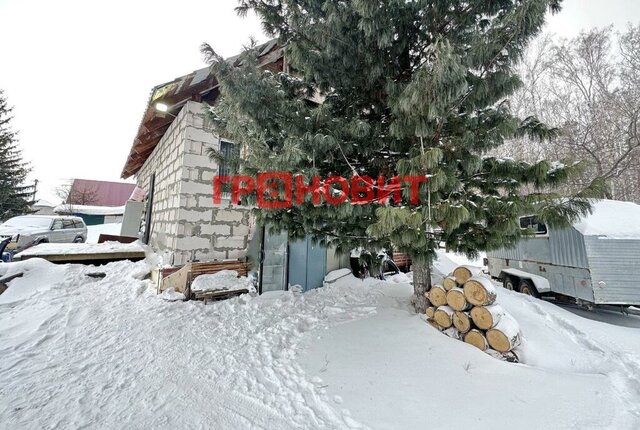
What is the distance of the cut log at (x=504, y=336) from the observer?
2.88 m

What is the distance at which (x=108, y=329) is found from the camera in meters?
3.45

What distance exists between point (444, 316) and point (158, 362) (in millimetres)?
3520

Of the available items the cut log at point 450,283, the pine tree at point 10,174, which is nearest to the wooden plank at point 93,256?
the cut log at point 450,283

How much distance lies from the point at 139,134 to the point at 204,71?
10.8 feet

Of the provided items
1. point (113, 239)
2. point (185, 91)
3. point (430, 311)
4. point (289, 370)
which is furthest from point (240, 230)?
point (113, 239)

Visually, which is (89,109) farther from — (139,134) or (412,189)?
(412,189)

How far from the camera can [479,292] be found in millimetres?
3182

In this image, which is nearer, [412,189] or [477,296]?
[412,189]

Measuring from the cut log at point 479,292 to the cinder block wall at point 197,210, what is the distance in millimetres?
4263

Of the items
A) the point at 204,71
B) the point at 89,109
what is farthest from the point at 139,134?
the point at 89,109

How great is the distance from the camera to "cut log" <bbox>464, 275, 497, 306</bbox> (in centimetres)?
312

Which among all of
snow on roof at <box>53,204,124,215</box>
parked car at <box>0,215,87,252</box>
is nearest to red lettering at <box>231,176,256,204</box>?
parked car at <box>0,215,87,252</box>

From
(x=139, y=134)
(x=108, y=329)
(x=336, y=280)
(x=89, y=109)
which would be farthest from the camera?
(x=89, y=109)

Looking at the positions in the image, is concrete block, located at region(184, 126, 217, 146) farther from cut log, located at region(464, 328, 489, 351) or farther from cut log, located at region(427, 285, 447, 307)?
cut log, located at region(464, 328, 489, 351)
